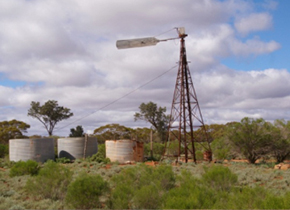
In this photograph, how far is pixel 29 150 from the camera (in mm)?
24375

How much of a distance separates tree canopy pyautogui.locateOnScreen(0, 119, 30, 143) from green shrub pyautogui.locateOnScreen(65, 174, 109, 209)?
3873 cm

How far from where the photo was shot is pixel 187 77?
79.4 ft

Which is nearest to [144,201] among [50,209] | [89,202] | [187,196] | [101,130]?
[187,196]

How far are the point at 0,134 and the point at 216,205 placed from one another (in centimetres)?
4551

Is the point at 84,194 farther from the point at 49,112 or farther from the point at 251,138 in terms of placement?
the point at 49,112

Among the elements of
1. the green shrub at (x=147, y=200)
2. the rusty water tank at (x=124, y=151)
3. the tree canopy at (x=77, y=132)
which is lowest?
the green shrub at (x=147, y=200)

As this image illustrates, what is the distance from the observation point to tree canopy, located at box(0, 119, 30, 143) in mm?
48312

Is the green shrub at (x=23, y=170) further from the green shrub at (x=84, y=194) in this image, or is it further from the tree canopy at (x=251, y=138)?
the tree canopy at (x=251, y=138)

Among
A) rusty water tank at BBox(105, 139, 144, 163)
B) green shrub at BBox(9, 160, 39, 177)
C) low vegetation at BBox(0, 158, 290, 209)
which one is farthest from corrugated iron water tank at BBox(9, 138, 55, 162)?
low vegetation at BBox(0, 158, 290, 209)

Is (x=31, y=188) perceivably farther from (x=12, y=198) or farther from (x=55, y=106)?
(x=55, y=106)

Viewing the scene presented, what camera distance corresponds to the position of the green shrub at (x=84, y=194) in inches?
399

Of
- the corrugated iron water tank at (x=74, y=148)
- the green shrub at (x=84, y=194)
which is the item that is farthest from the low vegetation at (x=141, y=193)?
the corrugated iron water tank at (x=74, y=148)

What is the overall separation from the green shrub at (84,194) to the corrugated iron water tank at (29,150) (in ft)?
49.8

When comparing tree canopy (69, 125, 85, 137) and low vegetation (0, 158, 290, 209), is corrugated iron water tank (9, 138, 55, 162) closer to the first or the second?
low vegetation (0, 158, 290, 209)
